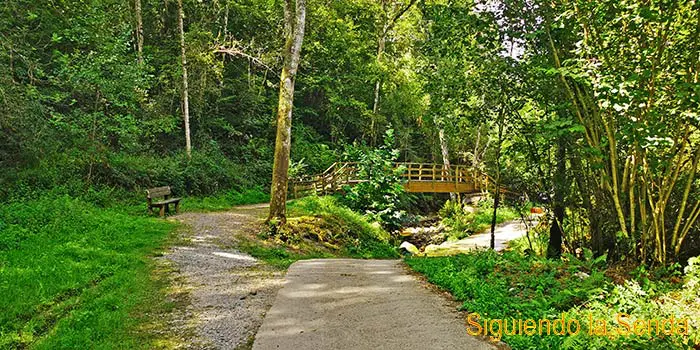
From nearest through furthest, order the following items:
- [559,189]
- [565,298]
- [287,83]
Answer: [565,298], [559,189], [287,83]

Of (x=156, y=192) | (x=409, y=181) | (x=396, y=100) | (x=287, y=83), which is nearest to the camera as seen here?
(x=287, y=83)

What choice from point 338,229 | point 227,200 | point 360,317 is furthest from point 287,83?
point 227,200

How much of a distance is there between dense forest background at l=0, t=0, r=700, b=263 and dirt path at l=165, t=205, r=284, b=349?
13.8ft

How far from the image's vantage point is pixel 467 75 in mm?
10414

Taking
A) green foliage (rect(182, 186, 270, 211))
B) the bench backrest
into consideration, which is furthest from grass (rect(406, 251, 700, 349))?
green foliage (rect(182, 186, 270, 211))

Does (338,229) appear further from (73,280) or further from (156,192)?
(73,280)

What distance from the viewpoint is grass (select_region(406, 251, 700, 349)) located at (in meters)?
3.49

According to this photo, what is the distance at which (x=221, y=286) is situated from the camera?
19.2ft

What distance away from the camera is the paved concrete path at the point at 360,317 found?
3.84 meters

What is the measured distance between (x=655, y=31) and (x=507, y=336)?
4.46 metres

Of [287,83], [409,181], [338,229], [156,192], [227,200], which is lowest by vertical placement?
[338,229]

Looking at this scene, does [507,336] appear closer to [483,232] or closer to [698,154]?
[698,154]

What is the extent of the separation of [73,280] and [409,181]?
16.4 meters

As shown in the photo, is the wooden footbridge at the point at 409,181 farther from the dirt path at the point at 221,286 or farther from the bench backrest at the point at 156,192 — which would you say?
the dirt path at the point at 221,286
